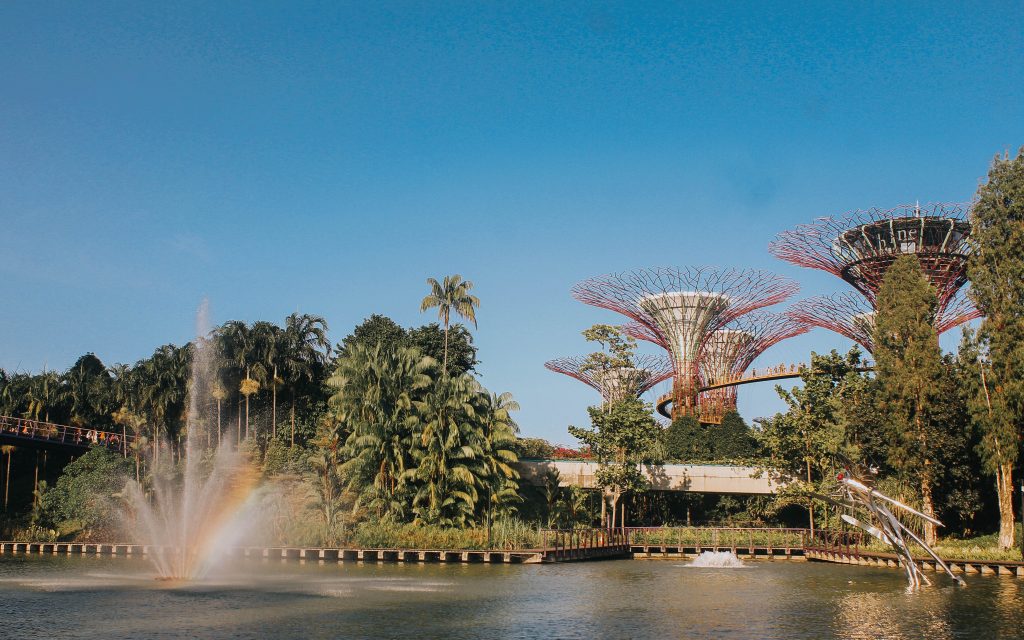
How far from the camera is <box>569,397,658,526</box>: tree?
51375 mm

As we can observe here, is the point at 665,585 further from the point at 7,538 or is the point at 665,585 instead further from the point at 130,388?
the point at 130,388

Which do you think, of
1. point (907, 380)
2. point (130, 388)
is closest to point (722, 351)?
point (907, 380)

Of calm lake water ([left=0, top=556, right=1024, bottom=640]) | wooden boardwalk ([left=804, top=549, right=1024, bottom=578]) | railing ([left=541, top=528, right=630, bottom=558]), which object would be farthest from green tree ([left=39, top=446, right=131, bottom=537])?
wooden boardwalk ([left=804, top=549, right=1024, bottom=578])

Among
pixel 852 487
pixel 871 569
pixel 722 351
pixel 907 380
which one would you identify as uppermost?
pixel 722 351

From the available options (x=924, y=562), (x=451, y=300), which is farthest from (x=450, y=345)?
(x=924, y=562)

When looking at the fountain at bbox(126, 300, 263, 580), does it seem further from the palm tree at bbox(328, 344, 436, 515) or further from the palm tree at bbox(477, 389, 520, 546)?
the palm tree at bbox(477, 389, 520, 546)

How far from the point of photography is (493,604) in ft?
87.6

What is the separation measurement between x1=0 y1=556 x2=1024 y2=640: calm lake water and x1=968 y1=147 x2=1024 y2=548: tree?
6.61 m

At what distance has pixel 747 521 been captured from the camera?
55406 millimetres

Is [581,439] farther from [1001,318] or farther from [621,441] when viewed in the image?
[1001,318]

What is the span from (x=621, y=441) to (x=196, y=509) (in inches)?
912

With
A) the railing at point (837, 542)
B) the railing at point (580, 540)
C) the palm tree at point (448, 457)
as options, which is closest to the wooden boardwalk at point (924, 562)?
the railing at point (837, 542)

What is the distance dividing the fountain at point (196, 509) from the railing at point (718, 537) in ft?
67.8

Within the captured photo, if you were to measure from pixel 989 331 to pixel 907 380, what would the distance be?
4227 millimetres
